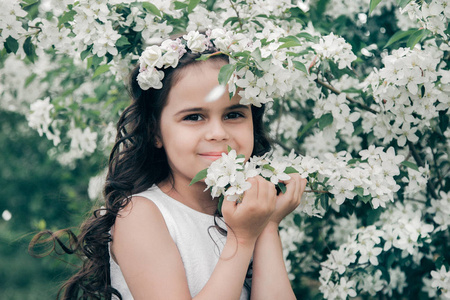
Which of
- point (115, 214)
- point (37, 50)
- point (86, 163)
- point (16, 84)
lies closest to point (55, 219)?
point (86, 163)

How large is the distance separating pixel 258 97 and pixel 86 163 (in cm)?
283

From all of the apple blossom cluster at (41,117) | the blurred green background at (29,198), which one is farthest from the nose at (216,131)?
the blurred green background at (29,198)

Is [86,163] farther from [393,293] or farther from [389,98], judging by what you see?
[389,98]

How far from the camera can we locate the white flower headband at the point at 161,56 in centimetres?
→ 180

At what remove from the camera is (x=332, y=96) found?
85.4 inches

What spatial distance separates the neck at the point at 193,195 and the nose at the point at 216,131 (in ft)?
0.93

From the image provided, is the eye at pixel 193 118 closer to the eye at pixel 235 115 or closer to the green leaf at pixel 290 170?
the eye at pixel 235 115

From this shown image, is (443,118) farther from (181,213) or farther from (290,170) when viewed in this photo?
(181,213)

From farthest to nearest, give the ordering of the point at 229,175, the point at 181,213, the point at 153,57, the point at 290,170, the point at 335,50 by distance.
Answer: the point at 335,50 → the point at 181,213 → the point at 153,57 → the point at 290,170 → the point at 229,175

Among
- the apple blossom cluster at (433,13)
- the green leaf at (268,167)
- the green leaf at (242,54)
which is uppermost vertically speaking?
the apple blossom cluster at (433,13)

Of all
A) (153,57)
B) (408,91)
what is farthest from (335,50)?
(153,57)

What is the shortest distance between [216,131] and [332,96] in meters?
0.65

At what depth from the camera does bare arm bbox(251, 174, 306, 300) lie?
181cm

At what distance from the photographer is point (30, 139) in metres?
5.05
